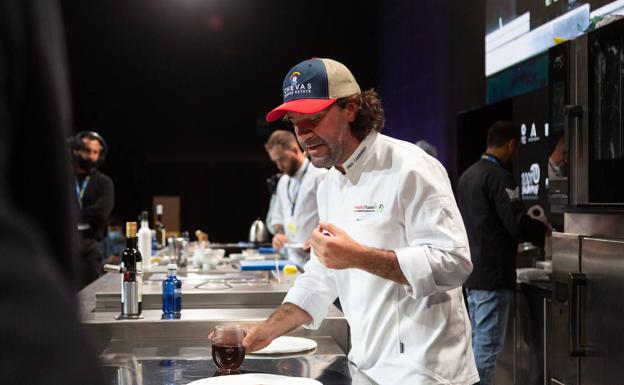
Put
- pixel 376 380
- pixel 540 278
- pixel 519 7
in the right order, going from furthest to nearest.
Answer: pixel 519 7 → pixel 540 278 → pixel 376 380

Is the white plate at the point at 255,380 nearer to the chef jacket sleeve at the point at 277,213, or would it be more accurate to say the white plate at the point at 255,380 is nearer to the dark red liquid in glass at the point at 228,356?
the dark red liquid in glass at the point at 228,356

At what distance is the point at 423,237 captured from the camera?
175cm

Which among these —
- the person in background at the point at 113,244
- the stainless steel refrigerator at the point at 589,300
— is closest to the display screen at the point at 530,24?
the stainless steel refrigerator at the point at 589,300

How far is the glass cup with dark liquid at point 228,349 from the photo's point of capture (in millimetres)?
1617

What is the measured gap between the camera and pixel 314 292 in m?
1.94

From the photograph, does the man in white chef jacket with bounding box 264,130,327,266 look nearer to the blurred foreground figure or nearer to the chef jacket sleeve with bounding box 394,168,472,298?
the chef jacket sleeve with bounding box 394,168,472,298

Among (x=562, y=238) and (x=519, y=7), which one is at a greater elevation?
(x=519, y=7)

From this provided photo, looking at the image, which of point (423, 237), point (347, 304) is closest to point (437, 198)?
point (423, 237)

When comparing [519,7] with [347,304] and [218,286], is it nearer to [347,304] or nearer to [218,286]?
[218,286]

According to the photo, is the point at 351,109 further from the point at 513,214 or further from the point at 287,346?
the point at 513,214

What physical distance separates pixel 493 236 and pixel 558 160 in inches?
36.8

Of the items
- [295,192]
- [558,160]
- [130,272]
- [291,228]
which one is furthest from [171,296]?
[295,192]

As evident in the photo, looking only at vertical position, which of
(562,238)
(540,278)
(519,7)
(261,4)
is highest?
(261,4)

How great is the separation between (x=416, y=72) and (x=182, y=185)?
3.49 metres
